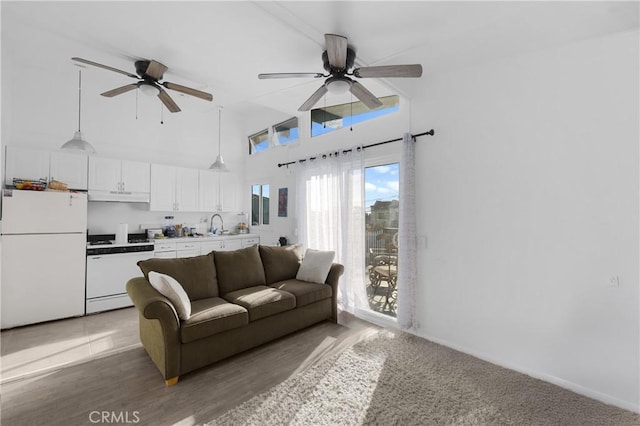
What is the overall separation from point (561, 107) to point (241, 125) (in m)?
5.79

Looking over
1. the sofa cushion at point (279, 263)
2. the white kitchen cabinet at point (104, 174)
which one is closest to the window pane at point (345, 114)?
the sofa cushion at point (279, 263)

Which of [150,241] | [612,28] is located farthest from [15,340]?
[612,28]

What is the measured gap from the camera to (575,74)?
233cm

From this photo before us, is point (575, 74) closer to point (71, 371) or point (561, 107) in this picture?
point (561, 107)

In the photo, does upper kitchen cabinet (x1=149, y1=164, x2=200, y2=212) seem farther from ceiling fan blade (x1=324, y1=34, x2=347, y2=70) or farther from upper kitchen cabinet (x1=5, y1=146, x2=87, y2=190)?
ceiling fan blade (x1=324, y1=34, x2=347, y2=70)

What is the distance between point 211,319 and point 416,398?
72.0 inches

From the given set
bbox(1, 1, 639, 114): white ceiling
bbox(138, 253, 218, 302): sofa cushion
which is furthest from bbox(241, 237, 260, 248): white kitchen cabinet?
bbox(1, 1, 639, 114): white ceiling

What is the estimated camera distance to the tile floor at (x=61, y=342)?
263 centimetres

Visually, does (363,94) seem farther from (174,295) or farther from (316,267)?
(174,295)

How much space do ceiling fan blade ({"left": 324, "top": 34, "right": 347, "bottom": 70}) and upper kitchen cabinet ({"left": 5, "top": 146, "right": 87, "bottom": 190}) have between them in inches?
153

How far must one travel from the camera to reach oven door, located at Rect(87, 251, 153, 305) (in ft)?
13.1

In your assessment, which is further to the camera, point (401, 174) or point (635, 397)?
point (401, 174)

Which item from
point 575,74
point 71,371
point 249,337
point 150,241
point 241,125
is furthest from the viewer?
point 241,125

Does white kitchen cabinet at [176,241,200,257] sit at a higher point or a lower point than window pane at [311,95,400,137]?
lower
